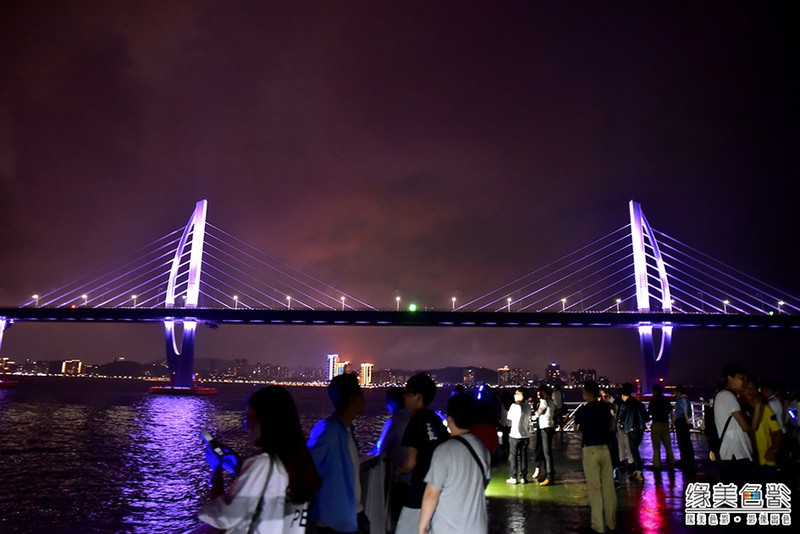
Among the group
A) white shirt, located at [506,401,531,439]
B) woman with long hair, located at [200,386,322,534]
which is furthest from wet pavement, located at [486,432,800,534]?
woman with long hair, located at [200,386,322,534]

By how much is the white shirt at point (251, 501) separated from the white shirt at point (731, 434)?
481 centimetres

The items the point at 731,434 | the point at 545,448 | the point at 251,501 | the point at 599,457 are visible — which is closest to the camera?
the point at 251,501

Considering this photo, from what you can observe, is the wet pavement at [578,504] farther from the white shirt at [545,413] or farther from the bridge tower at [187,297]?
the bridge tower at [187,297]

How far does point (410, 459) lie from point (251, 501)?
1592 mm

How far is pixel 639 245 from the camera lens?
56375 millimetres

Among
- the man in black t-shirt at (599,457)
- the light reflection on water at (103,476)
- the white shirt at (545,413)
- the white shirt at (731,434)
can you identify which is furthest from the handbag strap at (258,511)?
the light reflection on water at (103,476)

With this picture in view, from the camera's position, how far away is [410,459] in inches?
144

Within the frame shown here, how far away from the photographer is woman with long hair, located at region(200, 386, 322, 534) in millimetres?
2242

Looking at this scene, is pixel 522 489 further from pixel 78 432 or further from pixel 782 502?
pixel 78 432

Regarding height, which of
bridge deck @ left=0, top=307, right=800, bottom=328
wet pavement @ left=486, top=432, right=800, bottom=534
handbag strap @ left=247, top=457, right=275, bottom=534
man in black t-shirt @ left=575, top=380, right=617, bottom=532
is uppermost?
bridge deck @ left=0, top=307, right=800, bottom=328

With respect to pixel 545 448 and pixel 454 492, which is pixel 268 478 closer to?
pixel 454 492

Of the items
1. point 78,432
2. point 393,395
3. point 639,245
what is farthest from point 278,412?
point 639,245

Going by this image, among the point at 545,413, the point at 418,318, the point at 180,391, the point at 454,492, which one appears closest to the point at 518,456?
the point at 545,413

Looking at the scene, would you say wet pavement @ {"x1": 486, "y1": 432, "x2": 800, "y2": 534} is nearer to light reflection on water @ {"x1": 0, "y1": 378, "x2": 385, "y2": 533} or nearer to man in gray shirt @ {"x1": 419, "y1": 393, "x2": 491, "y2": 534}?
man in gray shirt @ {"x1": 419, "y1": 393, "x2": 491, "y2": 534}
